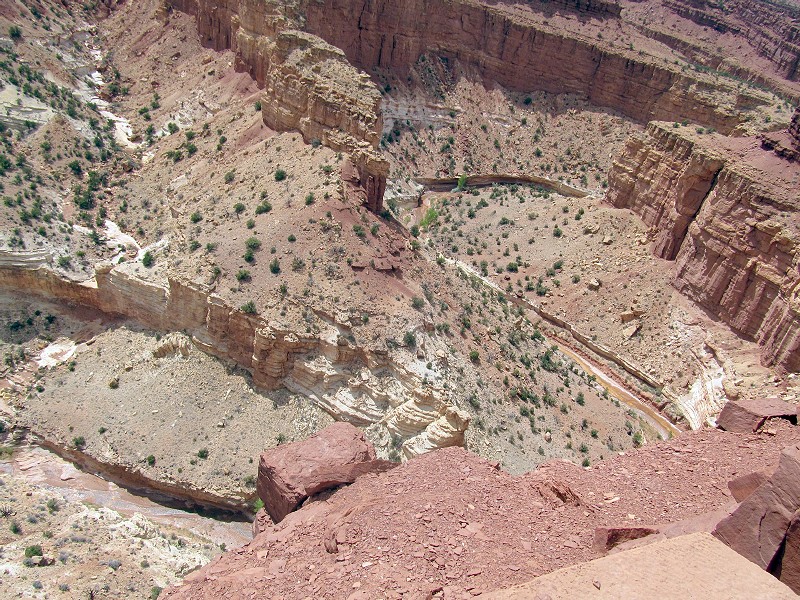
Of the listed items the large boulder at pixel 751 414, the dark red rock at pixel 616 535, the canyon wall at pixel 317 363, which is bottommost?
the canyon wall at pixel 317 363

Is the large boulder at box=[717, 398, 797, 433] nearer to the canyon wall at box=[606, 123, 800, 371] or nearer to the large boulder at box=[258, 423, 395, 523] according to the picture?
the large boulder at box=[258, 423, 395, 523]

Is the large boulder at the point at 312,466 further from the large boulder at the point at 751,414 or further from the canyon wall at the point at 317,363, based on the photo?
the large boulder at the point at 751,414

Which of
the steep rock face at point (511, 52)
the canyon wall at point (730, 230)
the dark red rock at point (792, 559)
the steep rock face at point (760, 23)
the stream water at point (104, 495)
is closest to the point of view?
the dark red rock at point (792, 559)

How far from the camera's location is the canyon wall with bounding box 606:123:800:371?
37.5 m

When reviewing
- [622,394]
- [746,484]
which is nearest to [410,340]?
[746,484]

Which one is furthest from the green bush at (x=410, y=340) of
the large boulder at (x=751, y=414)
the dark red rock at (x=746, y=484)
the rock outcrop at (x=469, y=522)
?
the dark red rock at (x=746, y=484)

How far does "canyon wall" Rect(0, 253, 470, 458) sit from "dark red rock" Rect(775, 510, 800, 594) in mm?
14737

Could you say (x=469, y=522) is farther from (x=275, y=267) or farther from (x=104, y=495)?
(x=104, y=495)

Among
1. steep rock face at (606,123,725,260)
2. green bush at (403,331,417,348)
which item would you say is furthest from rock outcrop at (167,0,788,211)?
green bush at (403,331,417,348)

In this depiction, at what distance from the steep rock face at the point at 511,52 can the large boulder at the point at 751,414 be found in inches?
1928

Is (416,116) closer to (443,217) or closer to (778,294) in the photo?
(443,217)

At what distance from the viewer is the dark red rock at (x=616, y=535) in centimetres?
1315

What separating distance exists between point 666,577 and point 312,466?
13.0 metres

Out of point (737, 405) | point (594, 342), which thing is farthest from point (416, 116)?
point (737, 405)
